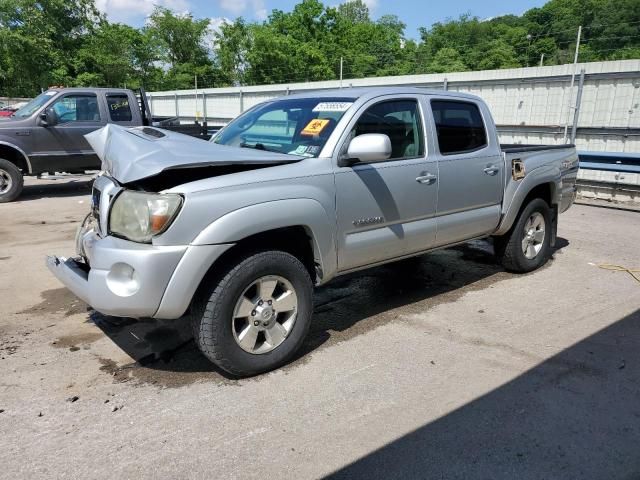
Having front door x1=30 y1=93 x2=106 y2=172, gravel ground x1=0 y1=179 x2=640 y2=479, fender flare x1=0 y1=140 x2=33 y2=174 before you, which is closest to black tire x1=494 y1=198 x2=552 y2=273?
gravel ground x1=0 y1=179 x2=640 y2=479

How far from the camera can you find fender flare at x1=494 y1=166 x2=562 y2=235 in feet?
17.3

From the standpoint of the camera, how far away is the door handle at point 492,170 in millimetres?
4930

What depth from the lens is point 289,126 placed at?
165 inches

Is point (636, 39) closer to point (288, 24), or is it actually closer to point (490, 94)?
point (490, 94)

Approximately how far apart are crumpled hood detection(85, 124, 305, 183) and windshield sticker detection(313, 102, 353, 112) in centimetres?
61

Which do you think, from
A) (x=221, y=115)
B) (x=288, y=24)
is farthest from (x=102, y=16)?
(x=221, y=115)

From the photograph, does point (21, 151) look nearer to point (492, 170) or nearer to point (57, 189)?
point (57, 189)

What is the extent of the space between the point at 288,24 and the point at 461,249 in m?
57.0

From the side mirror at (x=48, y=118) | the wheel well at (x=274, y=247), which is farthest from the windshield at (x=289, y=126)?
the side mirror at (x=48, y=118)

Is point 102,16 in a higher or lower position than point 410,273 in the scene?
higher

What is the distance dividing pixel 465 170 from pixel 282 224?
2156 mm

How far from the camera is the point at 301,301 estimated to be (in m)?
3.56

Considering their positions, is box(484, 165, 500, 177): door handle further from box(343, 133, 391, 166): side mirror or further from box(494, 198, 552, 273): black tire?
box(343, 133, 391, 166): side mirror

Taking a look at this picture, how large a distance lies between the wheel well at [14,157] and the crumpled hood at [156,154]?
7.12 m
